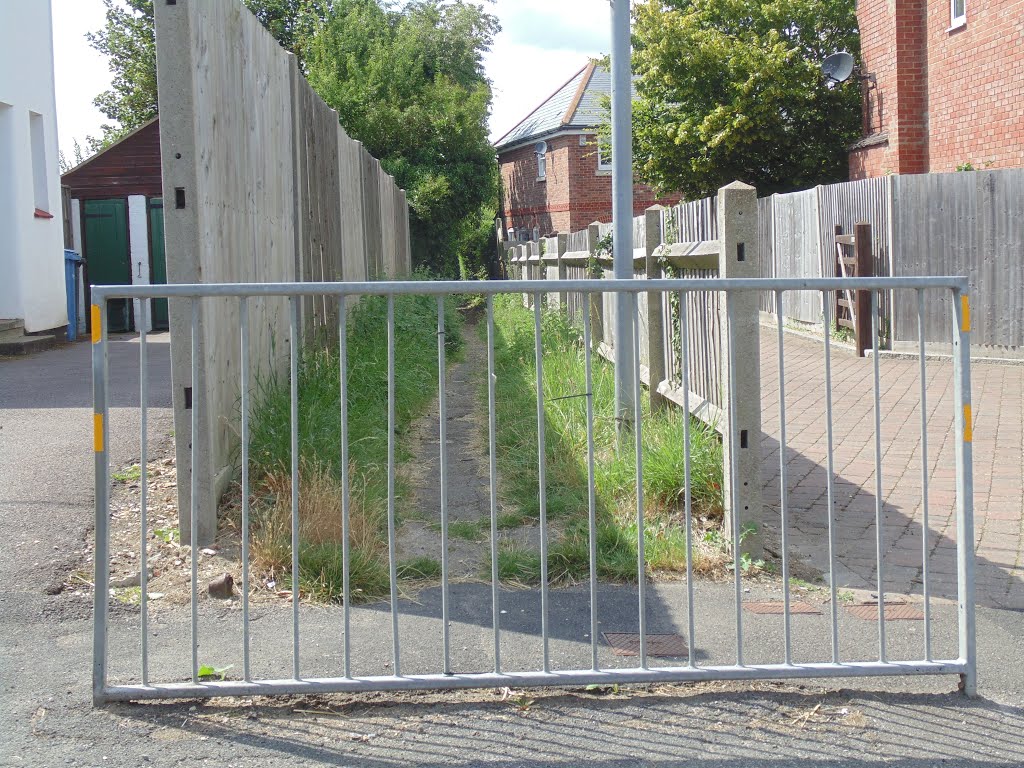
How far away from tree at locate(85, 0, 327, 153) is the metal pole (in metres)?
43.2

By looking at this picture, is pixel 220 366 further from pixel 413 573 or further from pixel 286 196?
pixel 286 196

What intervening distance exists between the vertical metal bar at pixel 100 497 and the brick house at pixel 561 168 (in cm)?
3171

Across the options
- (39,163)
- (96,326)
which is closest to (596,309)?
(96,326)

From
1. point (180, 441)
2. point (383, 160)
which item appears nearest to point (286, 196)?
point (180, 441)

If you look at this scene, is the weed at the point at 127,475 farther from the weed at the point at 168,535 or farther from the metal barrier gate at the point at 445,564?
the metal barrier gate at the point at 445,564

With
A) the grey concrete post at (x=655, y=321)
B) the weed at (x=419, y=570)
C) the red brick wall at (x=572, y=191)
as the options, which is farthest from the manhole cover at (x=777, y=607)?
the red brick wall at (x=572, y=191)

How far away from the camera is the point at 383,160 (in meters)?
31.2

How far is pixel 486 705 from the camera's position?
391cm

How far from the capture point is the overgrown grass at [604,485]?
538 centimetres

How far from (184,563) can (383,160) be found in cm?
2680

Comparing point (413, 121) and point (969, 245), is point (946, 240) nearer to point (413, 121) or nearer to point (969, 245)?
point (969, 245)

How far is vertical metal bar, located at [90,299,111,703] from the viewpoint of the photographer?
3.76 metres

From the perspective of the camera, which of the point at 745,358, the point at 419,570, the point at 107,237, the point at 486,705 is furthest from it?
the point at 107,237

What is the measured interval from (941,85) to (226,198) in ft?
51.4
